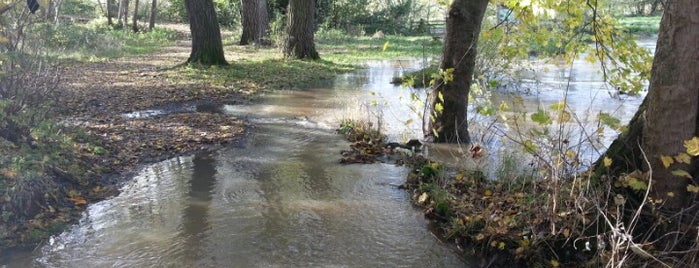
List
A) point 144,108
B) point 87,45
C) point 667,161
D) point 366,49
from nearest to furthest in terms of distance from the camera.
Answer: point 667,161 → point 144,108 → point 87,45 → point 366,49

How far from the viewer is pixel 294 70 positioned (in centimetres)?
1648

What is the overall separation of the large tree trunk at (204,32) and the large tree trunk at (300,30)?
367cm

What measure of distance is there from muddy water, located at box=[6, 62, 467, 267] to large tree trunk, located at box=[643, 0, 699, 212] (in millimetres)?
1712

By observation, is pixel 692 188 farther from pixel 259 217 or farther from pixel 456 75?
pixel 456 75

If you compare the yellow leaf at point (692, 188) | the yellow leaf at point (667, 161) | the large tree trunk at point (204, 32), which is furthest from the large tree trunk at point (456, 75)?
the large tree trunk at point (204, 32)

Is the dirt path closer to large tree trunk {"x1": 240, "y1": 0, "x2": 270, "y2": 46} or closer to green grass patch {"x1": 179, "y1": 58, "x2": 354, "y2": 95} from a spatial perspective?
green grass patch {"x1": 179, "y1": 58, "x2": 354, "y2": 95}

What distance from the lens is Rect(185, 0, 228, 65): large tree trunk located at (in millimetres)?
14539

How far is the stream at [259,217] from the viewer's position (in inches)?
189

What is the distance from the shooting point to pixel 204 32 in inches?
582

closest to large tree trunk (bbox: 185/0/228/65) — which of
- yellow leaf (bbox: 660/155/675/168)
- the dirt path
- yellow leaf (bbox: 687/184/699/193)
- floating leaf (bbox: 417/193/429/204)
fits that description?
the dirt path

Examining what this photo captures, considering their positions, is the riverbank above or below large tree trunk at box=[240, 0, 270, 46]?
below

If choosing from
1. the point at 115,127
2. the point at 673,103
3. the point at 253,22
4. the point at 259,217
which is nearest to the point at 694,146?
the point at 673,103

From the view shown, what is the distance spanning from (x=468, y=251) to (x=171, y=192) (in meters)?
3.39

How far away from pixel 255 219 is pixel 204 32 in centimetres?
1029
